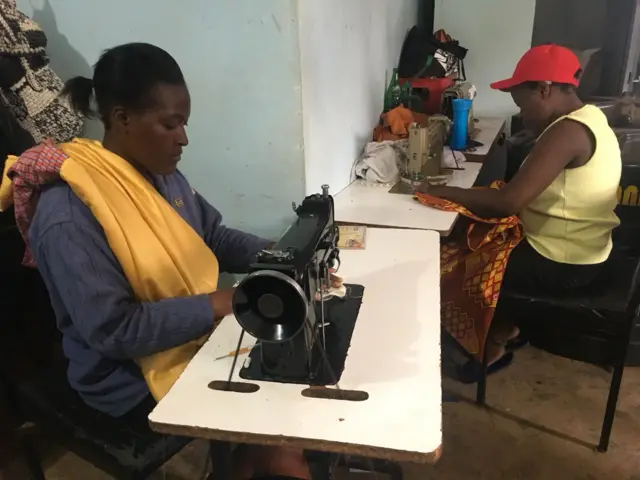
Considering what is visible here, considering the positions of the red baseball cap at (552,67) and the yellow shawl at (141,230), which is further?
the red baseball cap at (552,67)

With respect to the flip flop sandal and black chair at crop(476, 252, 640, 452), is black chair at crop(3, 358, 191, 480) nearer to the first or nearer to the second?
black chair at crop(476, 252, 640, 452)

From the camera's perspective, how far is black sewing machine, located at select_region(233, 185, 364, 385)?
0.93 meters

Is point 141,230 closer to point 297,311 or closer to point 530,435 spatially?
point 297,311

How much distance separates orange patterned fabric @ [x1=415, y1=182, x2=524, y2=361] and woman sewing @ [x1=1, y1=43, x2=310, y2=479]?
2.99ft

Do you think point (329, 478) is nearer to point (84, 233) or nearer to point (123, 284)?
point (123, 284)

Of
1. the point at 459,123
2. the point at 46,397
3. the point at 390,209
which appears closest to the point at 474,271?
the point at 390,209

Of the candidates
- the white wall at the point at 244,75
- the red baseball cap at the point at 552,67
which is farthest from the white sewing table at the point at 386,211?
the red baseball cap at the point at 552,67

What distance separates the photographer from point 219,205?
74.1 inches

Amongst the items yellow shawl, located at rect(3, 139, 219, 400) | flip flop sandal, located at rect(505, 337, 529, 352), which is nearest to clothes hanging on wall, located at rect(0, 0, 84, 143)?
yellow shawl, located at rect(3, 139, 219, 400)

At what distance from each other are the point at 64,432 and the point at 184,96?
0.77 metres

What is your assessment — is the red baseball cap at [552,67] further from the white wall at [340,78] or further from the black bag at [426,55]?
the black bag at [426,55]

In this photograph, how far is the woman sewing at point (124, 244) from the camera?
1070mm

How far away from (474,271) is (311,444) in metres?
1.23

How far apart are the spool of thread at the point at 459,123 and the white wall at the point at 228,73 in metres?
1.19
